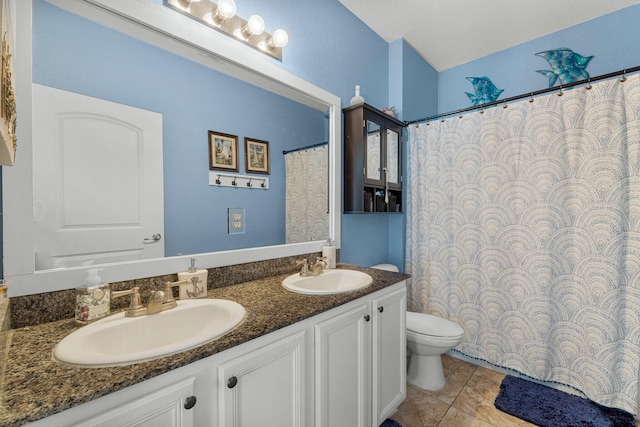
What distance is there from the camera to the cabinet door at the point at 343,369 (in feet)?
3.46

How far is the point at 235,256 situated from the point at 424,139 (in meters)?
1.76

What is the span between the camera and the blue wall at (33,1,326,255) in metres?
0.93

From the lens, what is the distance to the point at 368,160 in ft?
6.38

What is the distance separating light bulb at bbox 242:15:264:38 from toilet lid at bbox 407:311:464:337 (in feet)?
6.27

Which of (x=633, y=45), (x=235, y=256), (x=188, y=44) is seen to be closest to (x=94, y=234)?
(x=235, y=256)

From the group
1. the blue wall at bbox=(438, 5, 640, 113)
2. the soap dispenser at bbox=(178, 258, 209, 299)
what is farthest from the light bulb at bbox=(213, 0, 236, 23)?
the blue wall at bbox=(438, 5, 640, 113)

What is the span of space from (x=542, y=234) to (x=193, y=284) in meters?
2.01

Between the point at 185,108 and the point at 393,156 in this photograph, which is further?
the point at 393,156

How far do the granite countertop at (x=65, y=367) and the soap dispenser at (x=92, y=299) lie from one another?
0.13ft

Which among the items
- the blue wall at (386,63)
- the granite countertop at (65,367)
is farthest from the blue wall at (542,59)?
the granite countertop at (65,367)

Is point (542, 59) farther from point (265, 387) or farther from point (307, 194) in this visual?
point (265, 387)

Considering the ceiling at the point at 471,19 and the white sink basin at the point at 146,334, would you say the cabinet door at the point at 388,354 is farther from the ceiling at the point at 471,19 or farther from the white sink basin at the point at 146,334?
the ceiling at the point at 471,19

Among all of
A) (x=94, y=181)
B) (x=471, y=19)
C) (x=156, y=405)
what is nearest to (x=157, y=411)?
(x=156, y=405)

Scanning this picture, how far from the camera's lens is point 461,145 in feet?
6.72
